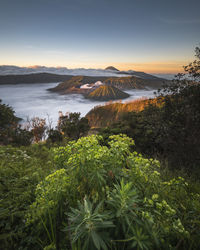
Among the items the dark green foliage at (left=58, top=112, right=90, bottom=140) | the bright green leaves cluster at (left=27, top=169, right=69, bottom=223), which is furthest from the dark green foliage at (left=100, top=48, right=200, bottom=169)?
the dark green foliage at (left=58, top=112, right=90, bottom=140)

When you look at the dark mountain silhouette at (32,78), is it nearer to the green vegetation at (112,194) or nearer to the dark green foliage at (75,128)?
the dark green foliage at (75,128)

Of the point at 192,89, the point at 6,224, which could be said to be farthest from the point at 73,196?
the point at 192,89

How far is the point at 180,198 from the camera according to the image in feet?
5.48

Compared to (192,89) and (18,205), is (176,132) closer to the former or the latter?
(192,89)

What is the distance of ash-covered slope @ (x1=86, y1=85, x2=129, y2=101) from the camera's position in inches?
2506

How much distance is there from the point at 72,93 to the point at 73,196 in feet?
238

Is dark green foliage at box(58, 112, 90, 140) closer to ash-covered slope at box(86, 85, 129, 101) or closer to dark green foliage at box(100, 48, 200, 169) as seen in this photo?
dark green foliage at box(100, 48, 200, 169)

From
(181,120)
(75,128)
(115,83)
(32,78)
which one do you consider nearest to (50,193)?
(181,120)

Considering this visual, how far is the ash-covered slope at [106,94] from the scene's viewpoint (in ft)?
209

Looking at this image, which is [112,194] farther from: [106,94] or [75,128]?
[106,94]

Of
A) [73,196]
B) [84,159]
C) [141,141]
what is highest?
[84,159]

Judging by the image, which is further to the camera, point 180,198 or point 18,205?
point 180,198

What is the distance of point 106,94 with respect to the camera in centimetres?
6544

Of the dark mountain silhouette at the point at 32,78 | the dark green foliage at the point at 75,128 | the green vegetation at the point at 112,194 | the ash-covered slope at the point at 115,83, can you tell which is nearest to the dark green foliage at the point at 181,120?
the green vegetation at the point at 112,194
